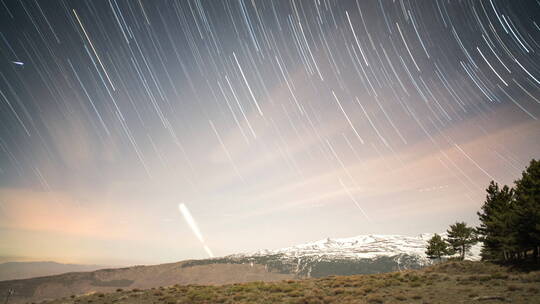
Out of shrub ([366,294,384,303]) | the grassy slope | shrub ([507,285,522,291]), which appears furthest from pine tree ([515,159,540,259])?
shrub ([366,294,384,303])

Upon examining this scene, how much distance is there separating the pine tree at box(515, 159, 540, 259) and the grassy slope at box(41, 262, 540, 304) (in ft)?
11.2

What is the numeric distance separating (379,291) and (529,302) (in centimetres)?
902

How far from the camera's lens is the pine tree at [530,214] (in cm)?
2344

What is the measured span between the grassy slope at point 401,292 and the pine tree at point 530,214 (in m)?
3.43

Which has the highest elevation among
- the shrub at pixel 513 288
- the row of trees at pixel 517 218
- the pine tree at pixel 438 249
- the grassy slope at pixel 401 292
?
the row of trees at pixel 517 218

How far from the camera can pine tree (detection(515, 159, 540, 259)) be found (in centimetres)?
2344

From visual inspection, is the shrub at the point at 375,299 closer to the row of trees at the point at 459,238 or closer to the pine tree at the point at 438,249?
the row of trees at the point at 459,238

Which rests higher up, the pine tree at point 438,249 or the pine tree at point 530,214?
the pine tree at point 530,214

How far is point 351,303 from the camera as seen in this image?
55.5ft

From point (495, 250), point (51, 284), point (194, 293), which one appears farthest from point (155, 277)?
point (495, 250)

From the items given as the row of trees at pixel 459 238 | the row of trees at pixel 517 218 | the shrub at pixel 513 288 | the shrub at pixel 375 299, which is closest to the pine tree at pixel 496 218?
the row of trees at pixel 517 218

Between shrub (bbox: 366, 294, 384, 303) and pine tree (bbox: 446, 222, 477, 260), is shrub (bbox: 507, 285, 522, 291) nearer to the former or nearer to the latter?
shrub (bbox: 366, 294, 384, 303)

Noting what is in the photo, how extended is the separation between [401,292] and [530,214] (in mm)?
15737

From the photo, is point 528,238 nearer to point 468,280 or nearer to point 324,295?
point 468,280
